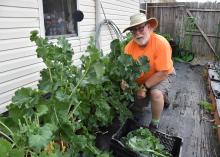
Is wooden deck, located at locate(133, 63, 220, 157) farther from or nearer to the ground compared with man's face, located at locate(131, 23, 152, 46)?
nearer to the ground

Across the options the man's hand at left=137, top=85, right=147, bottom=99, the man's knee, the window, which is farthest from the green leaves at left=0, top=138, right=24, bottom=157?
the window

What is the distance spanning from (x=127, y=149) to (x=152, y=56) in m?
1.15

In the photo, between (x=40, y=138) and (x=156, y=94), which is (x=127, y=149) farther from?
(x=40, y=138)

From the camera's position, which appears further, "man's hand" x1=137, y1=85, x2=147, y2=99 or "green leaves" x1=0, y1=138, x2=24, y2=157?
"man's hand" x1=137, y1=85, x2=147, y2=99

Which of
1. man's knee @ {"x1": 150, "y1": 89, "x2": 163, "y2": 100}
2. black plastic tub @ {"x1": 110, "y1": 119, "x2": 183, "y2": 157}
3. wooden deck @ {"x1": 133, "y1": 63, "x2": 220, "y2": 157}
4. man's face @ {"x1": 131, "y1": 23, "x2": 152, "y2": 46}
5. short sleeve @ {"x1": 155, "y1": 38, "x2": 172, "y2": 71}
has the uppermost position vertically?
man's face @ {"x1": 131, "y1": 23, "x2": 152, "y2": 46}

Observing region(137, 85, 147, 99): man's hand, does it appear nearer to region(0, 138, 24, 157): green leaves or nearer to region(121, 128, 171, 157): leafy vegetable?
region(121, 128, 171, 157): leafy vegetable

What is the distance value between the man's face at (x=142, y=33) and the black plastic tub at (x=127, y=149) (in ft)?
2.97

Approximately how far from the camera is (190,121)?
3.65 metres

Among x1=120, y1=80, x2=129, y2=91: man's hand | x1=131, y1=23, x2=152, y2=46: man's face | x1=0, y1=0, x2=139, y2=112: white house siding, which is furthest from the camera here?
x1=131, y1=23, x2=152, y2=46: man's face

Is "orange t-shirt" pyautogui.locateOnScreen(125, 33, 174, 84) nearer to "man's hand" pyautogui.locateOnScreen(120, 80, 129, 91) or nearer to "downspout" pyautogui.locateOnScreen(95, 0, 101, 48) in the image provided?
"man's hand" pyautogui.locateOnScreen(120, 80, 129, 91)

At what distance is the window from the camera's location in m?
3.62

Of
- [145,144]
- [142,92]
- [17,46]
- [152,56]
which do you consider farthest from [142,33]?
[17,46]

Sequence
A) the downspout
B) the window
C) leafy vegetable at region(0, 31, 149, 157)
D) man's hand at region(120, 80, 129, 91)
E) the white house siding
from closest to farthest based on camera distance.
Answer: leafy vegetable at region(0, 31, 149, 157) → man's hand at region(120, 80, 129, 91) → the white house siding → the window → the downspout

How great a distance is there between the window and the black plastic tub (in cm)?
178
